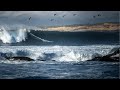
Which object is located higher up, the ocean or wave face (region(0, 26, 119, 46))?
wave face (region(0, 26, 119, 46))

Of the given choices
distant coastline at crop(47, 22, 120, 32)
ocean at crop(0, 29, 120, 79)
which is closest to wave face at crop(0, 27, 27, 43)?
ocean at crop(0, 29, 120, 79)

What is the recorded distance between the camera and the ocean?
181 inches

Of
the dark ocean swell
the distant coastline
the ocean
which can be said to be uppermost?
the distant coastline

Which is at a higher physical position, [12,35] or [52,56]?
[12,35]

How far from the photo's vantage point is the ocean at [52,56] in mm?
4598

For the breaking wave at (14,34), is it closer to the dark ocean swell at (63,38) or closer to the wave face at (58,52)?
the dark ocean swell at (63,38)

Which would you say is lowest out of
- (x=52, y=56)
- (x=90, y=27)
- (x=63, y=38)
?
(x=52, y=56)

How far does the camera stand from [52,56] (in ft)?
15.2

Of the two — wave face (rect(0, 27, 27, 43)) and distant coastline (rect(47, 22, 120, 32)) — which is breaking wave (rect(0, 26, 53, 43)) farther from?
distant coastline (rect(47, 22, 120, 32))

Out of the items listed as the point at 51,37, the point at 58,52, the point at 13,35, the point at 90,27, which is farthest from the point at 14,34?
the point at 90,27

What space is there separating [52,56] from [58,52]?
0.11m

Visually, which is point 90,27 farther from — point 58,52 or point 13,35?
point 13,35

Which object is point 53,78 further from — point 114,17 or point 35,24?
point 114,17
